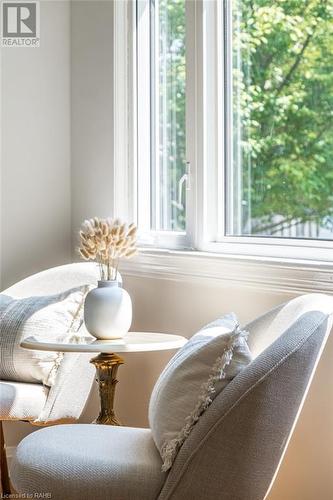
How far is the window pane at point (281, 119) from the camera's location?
106 inches

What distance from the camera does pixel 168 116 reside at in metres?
3.56

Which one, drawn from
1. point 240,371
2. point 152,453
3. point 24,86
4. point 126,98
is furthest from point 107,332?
point 24,86

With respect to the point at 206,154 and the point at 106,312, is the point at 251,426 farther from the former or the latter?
the point at 206,154

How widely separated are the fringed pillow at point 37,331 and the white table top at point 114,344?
16 cm

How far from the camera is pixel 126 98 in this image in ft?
12.3

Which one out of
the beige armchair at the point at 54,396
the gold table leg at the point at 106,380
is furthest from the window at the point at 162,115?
the gold table leg at the point at 106,380

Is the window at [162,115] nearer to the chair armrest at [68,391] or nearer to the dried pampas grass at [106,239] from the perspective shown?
the dried pampas grass at [106,239]

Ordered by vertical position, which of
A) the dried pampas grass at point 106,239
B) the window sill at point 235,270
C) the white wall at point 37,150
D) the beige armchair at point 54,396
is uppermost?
the white wall at point 37,150

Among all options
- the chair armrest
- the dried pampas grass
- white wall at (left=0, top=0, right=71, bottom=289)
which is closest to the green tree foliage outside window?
the dried pampas grass

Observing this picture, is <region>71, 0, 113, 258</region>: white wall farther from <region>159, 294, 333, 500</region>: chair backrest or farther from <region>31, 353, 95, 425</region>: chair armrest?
<region>159, 294, 333, 500</region>: chair backrest

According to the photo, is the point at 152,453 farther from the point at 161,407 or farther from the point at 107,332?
the point at 107,332

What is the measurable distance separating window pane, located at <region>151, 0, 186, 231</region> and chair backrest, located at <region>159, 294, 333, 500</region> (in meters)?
1.51

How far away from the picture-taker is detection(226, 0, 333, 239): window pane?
2703 mm

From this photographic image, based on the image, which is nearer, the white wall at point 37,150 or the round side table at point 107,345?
the round side table at point 107,345
